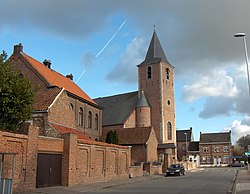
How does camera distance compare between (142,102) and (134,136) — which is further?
(142,102)

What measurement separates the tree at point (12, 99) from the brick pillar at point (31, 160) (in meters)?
1.52

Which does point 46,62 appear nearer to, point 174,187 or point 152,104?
point 174,187

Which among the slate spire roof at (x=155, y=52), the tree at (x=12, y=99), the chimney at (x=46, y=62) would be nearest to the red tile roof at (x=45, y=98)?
the tree at (x=12, y=99)

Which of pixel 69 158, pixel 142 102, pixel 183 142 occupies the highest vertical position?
pixel 142 102

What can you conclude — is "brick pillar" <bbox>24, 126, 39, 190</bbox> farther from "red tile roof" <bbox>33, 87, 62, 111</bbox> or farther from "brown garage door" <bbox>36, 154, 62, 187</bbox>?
"red tile roof" <bbox>33, 87, 62, 111</bbox>

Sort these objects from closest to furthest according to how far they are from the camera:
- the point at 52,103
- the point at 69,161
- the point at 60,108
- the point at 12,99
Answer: the point at 12,99 < the point at 69,161 < the point at 52,103 < the point at 60,108

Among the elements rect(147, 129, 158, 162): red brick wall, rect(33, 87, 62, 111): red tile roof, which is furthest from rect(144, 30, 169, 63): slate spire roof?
rect(33, 87, 62, 111): red tile roof

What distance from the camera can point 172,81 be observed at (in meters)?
61.0

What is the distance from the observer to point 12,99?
63.1 ft

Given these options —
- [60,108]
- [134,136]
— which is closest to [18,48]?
[60,108]

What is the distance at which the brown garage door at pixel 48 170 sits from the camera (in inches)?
777

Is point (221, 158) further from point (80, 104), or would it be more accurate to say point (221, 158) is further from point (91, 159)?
point (91, 159)

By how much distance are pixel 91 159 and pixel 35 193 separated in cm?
785

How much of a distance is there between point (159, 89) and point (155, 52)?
8.23 metres
